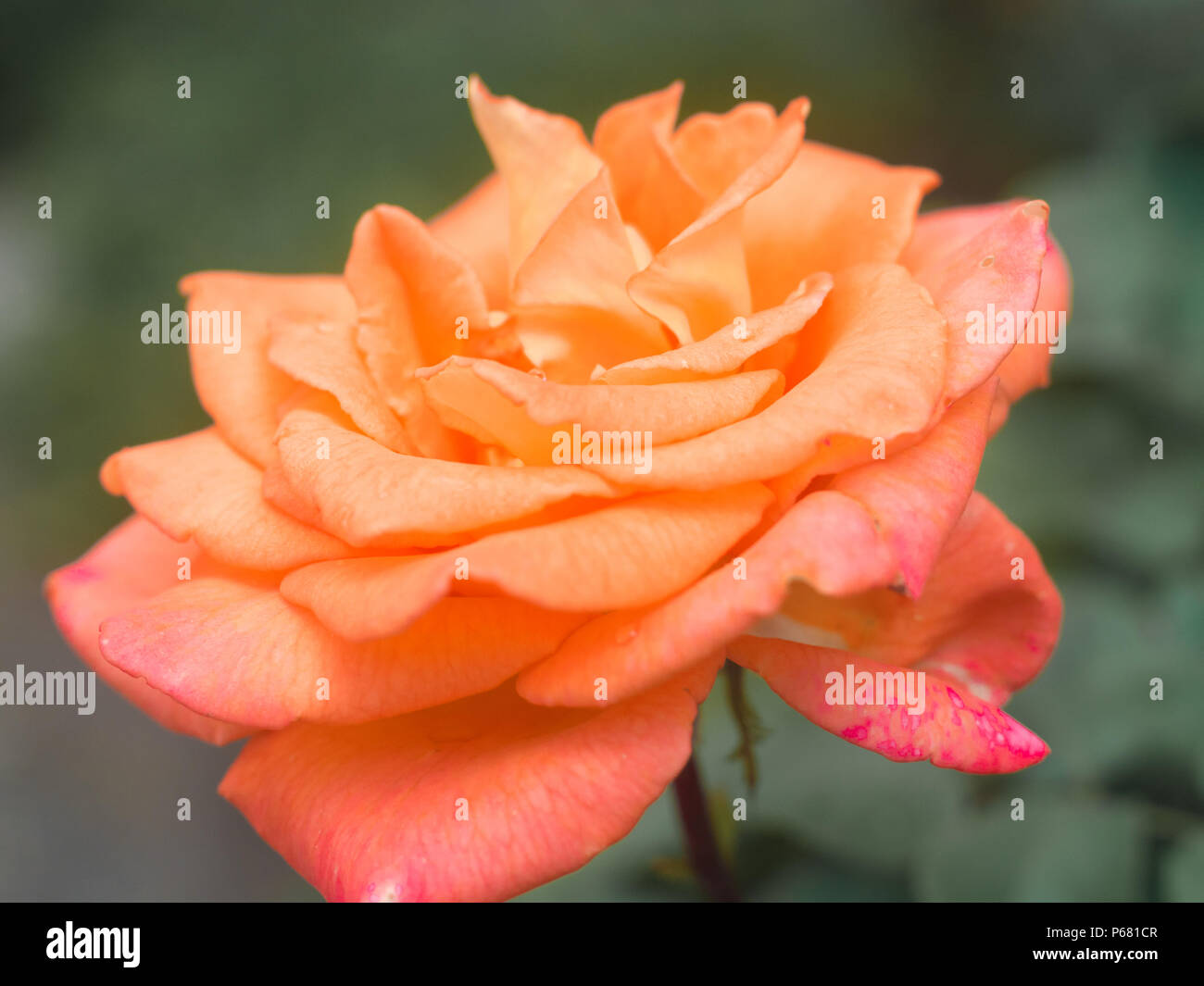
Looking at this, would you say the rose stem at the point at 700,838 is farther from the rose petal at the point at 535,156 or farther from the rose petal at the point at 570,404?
the rose petal at the point at 535,156

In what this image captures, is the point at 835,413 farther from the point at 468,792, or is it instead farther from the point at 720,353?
the point at 468,792

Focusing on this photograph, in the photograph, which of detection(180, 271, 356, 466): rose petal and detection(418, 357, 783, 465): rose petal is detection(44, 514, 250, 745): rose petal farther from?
detection(418, 357, 783, 465): rose petal

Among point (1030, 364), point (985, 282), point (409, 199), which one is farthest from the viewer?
point (409, 199)

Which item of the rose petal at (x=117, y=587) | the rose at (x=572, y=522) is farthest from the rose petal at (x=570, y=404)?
the rose petal at (x=117, y=587)

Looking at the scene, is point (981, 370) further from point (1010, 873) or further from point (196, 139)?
point (196, 139)

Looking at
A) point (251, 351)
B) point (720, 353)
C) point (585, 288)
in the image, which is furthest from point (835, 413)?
point (251, 351)
